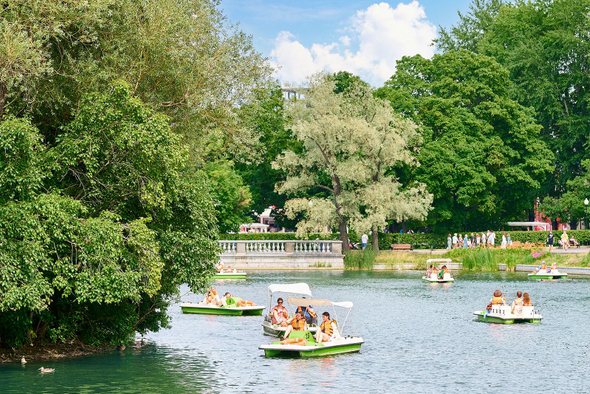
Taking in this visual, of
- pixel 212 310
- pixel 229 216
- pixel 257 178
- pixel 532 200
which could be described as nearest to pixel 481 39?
pixel 532 200

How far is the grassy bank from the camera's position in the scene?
63125 millimetres

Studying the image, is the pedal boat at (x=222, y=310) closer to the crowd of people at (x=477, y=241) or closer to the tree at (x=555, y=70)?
the crowd of people at (x=477, y=241)

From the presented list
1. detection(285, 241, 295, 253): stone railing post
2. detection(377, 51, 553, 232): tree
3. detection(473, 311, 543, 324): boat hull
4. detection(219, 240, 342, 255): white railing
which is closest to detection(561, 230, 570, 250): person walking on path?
detection(377, 51, 553, 232): tree

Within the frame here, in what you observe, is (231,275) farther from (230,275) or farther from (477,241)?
(477,241)

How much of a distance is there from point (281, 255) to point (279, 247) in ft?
6.46

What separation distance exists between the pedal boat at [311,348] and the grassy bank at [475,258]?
38788mm

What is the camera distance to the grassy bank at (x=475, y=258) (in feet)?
207

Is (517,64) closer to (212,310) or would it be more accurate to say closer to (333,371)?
(212,310)

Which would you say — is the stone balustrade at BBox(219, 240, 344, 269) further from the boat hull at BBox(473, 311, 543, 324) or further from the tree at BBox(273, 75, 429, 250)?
the boat hull at BBox(473, 311, 543, 324)

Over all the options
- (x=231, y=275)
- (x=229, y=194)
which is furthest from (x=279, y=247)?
(x=231, y=275)

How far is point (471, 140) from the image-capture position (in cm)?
7612

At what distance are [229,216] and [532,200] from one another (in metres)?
31.9

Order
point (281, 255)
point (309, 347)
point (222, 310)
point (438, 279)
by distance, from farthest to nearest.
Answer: point (281, 255) < point (438, 279) < point (222, 310) < point (309, 347)

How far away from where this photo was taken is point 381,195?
67.0 meters
